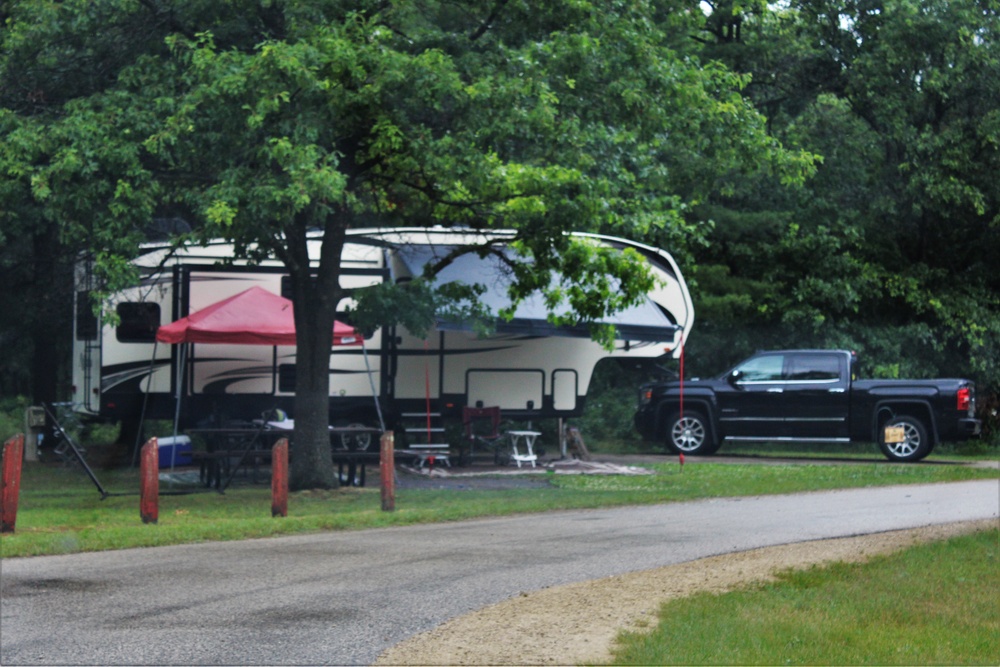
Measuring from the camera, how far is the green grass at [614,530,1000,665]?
7.00 m

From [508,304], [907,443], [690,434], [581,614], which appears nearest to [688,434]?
[690,434]

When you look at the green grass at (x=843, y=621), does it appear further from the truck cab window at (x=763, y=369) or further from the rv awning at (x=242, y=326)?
the truck cab window at (x=763, y=369)

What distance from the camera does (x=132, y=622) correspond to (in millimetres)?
7918

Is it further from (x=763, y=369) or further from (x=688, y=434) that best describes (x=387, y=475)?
(x=763, y=369)

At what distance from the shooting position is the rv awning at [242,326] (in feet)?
58.9

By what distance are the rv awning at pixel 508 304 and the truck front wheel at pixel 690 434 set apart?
2159 millimetres

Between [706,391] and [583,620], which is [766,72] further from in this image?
[583,620]

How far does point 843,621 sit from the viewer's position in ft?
26.0

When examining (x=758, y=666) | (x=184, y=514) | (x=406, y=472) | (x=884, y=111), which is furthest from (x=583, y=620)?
(x=884, y=111)

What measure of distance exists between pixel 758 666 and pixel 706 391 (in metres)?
16.0

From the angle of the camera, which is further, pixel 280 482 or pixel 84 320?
pixel 84 320

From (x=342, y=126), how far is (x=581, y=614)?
838cm

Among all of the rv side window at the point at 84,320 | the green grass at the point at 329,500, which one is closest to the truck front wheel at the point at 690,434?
the green grass at the point at 329,500

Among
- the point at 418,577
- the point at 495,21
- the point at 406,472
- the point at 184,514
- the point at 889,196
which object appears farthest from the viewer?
the point at 889,196
